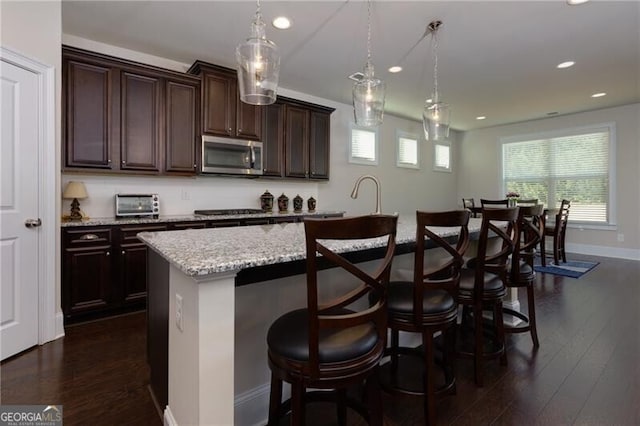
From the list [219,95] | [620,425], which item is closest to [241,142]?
[219,95]

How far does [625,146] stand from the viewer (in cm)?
568

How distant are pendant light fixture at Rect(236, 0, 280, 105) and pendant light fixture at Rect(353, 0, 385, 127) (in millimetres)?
880

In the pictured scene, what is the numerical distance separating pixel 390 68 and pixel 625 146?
4.89 m

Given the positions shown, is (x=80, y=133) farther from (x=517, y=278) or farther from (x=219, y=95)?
(x=517, y=278)

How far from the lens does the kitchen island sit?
1.07 metres

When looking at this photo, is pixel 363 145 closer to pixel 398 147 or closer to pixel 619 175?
pixel 398 147

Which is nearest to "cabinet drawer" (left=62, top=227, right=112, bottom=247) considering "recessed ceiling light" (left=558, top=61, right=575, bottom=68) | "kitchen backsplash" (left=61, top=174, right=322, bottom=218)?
"kitchen backsplash" (left=61, top=174, right=322, bottom=218)

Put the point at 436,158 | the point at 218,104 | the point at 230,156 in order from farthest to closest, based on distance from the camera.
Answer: the point at 436,158
the point at 230,156
the point at 218,104

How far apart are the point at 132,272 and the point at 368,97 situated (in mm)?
2717

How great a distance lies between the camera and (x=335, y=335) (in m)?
1.16

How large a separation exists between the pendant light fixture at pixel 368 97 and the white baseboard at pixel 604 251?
598 centimetres

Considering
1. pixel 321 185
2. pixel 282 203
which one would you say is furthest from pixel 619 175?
pixel 282 203

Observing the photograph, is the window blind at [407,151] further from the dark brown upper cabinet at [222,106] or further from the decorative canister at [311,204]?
the dark brown upper cabinet at [222,106]
